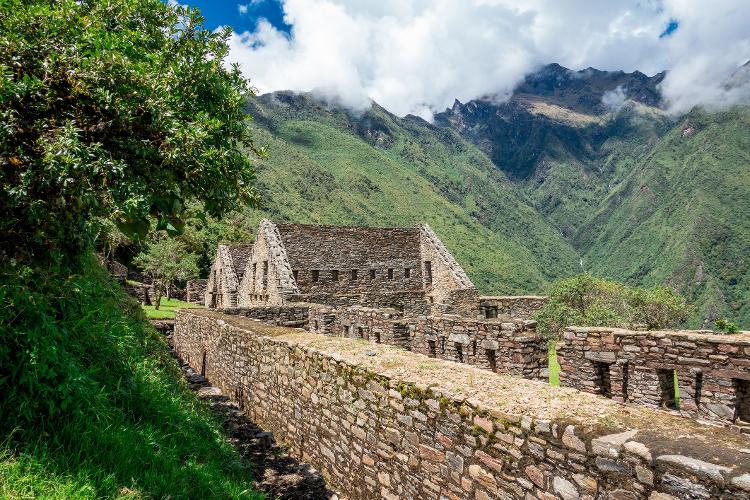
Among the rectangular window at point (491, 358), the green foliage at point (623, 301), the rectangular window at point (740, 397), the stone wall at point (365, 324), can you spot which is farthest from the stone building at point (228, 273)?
the rectangular window at point (740, 397)

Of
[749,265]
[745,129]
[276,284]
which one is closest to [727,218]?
[749,265]

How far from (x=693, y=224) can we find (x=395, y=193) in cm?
9028

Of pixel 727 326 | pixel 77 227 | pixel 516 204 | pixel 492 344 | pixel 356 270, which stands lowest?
pixel 492 344

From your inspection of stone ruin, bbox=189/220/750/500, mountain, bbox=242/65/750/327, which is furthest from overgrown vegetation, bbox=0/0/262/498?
mountain, bbox=242/65/750/327

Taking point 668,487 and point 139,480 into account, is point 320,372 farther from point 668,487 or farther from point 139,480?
point 668,487

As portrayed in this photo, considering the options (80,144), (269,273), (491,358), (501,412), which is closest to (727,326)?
(491,358)

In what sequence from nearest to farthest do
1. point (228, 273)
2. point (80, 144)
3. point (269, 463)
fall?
point (80, 144) → point (269, 463) → point (228, 273)

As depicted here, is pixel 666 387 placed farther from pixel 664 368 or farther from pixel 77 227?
pixel 77 227

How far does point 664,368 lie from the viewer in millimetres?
6355

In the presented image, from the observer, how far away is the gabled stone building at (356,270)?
18891 mm

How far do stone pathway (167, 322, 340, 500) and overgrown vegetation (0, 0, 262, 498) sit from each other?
3.40 ft

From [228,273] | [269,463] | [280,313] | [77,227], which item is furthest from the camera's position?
[228,273]

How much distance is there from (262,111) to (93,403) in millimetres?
144524

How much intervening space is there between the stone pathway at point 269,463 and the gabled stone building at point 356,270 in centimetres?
875
